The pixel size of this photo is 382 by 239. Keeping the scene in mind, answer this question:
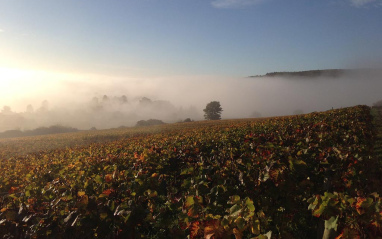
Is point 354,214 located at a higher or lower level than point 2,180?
higher

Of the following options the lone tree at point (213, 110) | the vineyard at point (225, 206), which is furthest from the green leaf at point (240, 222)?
the lone tree at point (213, 110)

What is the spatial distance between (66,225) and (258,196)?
10.8 feet

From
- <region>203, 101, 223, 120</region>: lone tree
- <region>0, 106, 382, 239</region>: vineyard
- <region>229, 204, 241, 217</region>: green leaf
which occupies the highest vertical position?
<region>203, 101, 223, 120</region>: lone tree

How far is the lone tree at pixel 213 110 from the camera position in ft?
366

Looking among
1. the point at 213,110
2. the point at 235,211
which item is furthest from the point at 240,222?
the point at 213,110

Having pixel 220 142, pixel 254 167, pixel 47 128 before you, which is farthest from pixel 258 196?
pixel 47 128

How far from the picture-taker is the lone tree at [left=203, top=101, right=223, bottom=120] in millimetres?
111562

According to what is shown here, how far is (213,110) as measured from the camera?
11156cm

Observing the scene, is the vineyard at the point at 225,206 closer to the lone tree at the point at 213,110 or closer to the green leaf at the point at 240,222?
the green leaf at the point at 240,222

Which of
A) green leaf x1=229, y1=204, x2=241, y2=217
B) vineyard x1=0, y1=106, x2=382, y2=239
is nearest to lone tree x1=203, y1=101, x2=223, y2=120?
vineyard x1=0, y1=106, x2=382, y2=239

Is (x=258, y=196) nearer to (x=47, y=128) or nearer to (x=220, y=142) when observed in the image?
(x=220, y=142)

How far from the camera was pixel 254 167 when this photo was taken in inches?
203

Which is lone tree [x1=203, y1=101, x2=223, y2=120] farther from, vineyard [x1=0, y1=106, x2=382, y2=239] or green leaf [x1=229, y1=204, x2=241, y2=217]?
green leaf [x1=229, y1=204, x2=241, y2=217]

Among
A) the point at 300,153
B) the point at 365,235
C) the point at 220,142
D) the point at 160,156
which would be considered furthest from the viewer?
the point at 220,142
